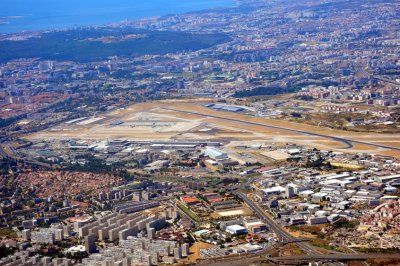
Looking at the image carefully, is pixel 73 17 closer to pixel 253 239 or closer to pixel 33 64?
pixel 33 64

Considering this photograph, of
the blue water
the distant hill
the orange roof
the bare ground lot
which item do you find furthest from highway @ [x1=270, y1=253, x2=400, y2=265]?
the blue water

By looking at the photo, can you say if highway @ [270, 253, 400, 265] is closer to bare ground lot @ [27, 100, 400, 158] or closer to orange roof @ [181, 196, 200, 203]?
orange roof @ [181, 196, 200, 203]

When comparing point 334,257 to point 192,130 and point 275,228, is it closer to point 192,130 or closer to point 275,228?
point 275,228

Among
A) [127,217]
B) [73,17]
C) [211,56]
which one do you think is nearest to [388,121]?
[127,217]

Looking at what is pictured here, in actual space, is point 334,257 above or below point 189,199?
above

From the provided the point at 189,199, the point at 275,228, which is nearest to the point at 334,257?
the point at 275,228

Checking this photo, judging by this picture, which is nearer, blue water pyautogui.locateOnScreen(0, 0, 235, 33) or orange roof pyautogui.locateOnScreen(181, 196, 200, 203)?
orange roof pyautogui.locateOnScreen(181, 196, 200, 203)

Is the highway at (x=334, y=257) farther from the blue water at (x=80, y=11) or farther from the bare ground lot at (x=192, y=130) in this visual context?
the blue water at (x=80, y=11)
